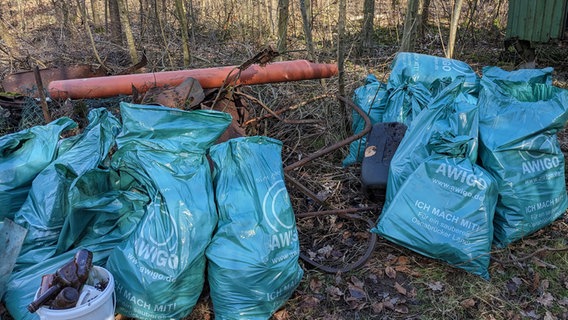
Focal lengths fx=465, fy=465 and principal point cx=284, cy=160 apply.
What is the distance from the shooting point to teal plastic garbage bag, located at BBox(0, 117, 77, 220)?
8.95ft

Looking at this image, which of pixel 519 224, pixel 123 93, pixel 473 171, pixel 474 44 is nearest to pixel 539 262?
pixel 519 224

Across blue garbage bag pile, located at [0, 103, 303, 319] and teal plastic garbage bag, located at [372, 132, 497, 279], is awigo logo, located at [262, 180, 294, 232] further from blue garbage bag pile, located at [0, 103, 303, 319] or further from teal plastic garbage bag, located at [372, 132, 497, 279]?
teal plastic garbage bag, located at [372, 132, 497, 279]

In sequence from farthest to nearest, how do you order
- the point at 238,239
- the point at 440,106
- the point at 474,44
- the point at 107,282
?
the point at 474,44, the point at 440,106, the point at 238,239, the point at 107,282

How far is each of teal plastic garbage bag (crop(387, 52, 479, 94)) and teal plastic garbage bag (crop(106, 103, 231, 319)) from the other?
6.30 feet

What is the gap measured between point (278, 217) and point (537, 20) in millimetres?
5734

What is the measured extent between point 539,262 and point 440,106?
42.9 inches

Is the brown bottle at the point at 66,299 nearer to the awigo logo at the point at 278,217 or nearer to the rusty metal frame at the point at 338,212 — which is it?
the awigo logo at the point at 278,217

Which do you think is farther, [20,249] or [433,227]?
[433,227]

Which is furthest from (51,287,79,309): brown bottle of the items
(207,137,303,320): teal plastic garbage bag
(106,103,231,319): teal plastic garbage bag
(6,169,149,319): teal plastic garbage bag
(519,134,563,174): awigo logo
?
(519,134,563,174): awigo logo

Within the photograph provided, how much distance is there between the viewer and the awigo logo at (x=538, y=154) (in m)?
2.73

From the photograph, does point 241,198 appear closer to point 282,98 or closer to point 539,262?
point 539,262

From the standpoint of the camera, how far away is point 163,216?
225cm

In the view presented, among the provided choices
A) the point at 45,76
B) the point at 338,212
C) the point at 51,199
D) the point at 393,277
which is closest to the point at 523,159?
the point at 393,277

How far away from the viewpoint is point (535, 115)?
2.76 m
